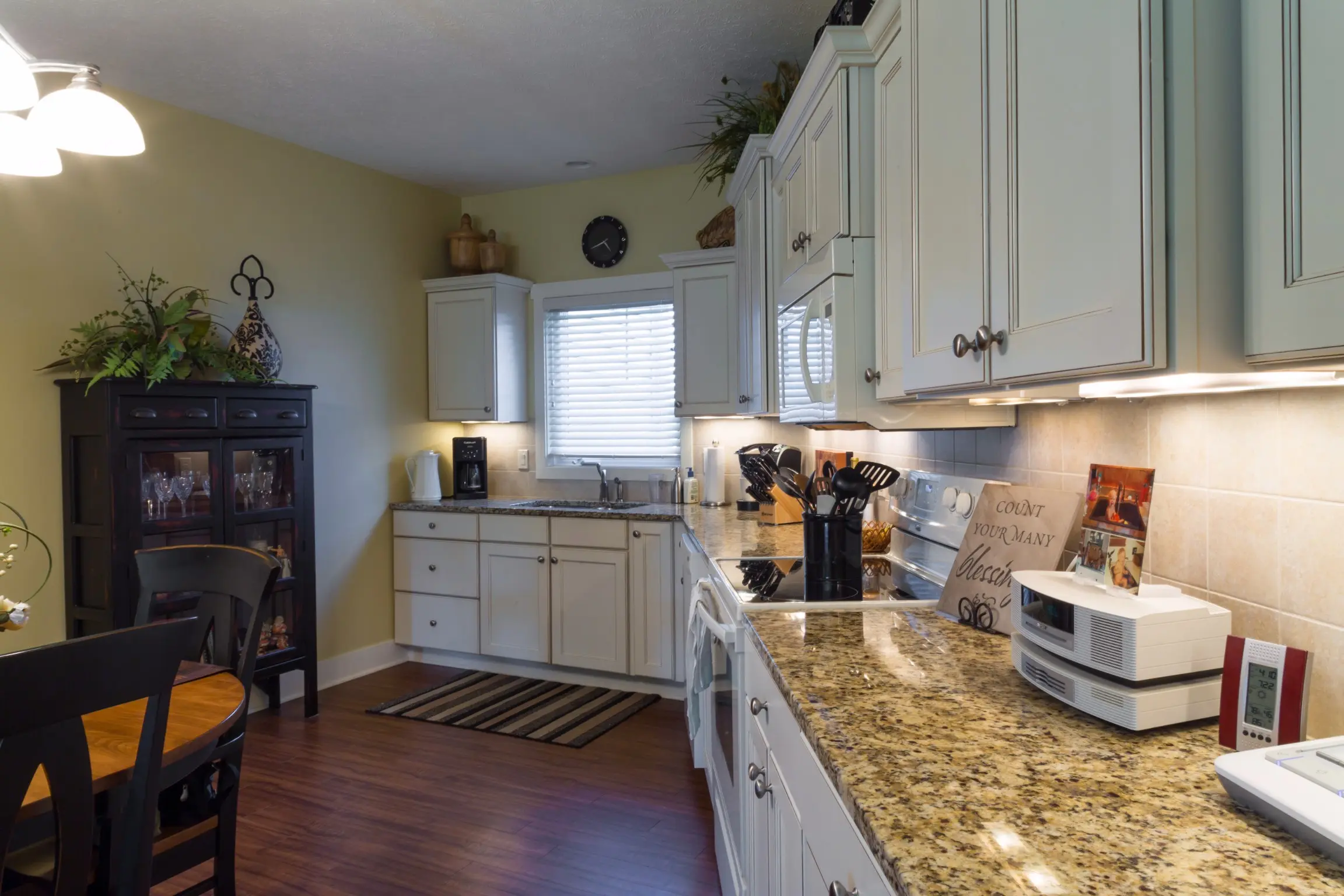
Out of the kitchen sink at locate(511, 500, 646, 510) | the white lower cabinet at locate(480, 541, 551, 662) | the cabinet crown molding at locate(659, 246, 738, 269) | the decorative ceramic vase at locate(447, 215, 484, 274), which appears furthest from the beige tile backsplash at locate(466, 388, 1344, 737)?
the decorative ceramic vase at locate(447, 215, 484, 274)

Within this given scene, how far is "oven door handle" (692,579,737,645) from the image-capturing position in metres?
1.79

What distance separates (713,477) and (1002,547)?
2568 mm

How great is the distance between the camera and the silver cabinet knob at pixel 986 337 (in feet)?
3.59

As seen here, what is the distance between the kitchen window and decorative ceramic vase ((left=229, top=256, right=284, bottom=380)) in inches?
58.5

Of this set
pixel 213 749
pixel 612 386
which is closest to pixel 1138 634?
pixel 213 749

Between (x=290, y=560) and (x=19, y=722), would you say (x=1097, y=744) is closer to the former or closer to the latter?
(x=19, y=722)

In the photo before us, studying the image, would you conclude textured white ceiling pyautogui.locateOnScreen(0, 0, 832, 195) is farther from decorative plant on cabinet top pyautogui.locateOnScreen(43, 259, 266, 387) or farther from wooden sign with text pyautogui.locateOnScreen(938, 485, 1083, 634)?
wooden sign with text pyautogui.locateOnScreen(938, 485, 1083, 634)

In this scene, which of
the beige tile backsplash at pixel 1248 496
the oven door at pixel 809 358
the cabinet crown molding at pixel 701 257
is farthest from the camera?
the cabinet crown molding at pixel 701 257

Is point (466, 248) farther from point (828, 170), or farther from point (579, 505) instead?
point (828, 170)

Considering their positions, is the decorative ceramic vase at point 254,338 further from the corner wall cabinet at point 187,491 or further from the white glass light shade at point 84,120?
the white glass light shade at point 84,120

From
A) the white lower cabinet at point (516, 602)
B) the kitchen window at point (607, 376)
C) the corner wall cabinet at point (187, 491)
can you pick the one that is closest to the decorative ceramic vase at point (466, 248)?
the kitchen window at point (607, 376)

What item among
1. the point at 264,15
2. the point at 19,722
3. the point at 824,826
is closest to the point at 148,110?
the point at 264,15

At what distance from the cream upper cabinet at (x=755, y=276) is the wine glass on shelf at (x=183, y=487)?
7.52 feet

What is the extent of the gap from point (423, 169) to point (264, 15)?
5.59 feet
